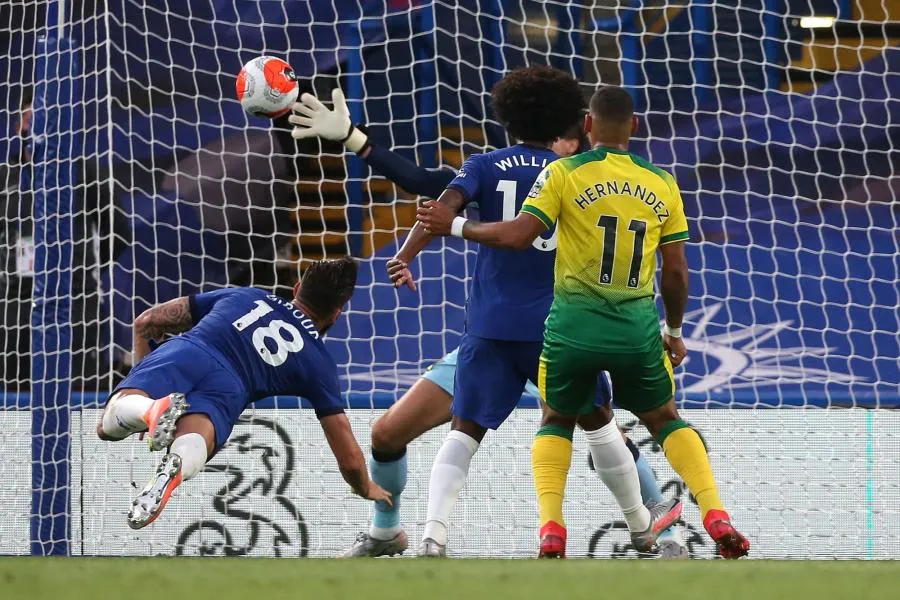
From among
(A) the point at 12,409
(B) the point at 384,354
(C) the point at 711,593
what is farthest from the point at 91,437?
(C) the point at 711,593

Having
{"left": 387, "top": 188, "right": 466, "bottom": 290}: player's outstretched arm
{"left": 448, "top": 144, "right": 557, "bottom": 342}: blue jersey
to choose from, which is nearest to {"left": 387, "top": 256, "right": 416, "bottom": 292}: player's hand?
{"left": 387, "top": 188, "right": 466, "bottom": 290}: player's outstretched arm

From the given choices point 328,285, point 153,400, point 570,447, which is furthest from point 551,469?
point 153,400

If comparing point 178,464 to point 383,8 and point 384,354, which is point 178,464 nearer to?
point 384,354

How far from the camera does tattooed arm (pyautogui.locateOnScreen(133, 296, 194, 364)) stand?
4.98 metres

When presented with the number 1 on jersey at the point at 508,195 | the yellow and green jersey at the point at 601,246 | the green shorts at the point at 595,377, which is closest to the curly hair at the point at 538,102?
the number 1 on jersey at the point at 508,195

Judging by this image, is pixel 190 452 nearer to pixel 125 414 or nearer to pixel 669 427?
pixel 125 414

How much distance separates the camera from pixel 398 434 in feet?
16.2

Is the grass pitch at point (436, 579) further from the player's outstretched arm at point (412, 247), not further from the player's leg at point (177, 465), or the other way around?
the player's outstretched arm at point (412, 247)

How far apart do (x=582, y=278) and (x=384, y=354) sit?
11.3ft

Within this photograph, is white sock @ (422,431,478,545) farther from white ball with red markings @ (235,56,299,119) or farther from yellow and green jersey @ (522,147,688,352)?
white ball with red markings @ (235,56,299,119)

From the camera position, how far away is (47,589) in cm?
285

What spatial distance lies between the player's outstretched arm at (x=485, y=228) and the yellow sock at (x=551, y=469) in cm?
64

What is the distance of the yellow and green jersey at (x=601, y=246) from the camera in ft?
12.6

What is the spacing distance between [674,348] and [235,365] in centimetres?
164
